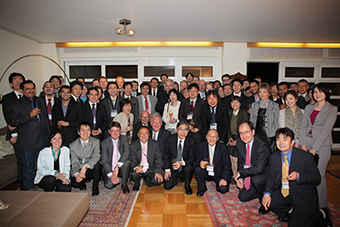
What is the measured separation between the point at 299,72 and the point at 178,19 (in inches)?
213

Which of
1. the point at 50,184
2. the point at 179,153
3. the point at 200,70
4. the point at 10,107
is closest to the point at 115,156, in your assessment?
the point at 50,184

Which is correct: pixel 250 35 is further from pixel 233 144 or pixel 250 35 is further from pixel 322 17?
pixel 233 144

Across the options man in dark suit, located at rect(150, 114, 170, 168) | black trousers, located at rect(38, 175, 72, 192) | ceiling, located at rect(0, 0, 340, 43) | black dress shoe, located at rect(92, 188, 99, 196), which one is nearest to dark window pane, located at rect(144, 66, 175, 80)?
ceiling, located at rect(0, 0, 340, 43)

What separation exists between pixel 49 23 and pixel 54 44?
216cm

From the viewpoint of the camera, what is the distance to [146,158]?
350 cm

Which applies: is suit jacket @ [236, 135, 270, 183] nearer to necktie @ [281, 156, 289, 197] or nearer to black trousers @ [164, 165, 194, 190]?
necktie @ [281, 156, 289, 197]

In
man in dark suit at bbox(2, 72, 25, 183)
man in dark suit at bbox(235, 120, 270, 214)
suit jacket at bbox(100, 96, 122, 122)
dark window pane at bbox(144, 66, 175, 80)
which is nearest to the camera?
man in dark suit at bbox(235, 120, 270, 214)

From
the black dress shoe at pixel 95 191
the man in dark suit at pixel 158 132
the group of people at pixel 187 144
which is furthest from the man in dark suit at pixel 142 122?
the black dress shoe at pixel 95 191

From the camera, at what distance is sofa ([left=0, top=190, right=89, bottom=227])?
5.89 feet

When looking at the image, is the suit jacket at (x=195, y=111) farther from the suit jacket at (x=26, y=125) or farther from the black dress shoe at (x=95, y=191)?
the suit jacket at (x=26, y=125)

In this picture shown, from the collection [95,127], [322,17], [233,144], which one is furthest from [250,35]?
[95,127]

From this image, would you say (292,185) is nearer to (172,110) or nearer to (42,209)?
(172,110)

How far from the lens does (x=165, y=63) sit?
22.7ft

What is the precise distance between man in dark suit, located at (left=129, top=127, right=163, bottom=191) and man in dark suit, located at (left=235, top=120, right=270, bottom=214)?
1422mm
